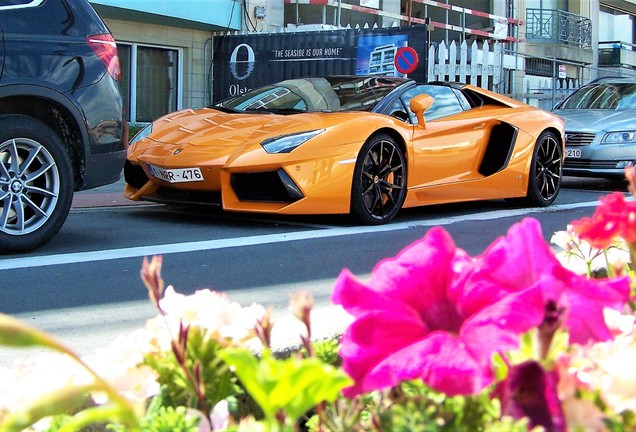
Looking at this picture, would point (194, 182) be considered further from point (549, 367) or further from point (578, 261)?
point (549, 367)

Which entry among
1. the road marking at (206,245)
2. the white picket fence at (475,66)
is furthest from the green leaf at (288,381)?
the white picket fence at (475,66)

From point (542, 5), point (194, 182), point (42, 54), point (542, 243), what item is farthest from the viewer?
point (542, 5)

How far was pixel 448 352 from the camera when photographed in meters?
0.87

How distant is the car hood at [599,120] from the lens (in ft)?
35.9

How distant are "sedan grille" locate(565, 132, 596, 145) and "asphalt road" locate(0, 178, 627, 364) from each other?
2.56 metres

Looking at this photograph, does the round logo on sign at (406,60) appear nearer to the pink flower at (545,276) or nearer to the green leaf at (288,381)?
the pink flower at (545,276)

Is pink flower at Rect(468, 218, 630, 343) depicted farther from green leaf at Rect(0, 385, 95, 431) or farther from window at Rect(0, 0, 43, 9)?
window at Rect(0, 0, 43, 9)

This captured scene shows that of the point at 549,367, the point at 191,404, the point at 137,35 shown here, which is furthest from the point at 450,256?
the point at 137,35

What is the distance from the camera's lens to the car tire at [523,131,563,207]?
8.52 m

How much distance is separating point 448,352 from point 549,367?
100 mm

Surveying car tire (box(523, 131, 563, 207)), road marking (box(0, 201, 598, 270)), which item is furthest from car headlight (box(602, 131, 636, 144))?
road marking (box(0, 201, 598, 270))

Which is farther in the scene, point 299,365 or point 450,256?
point 450,256

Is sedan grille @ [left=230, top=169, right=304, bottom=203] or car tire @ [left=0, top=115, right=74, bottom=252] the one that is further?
sedan grille @ [left=230, top=169, right=304, bottom=203]

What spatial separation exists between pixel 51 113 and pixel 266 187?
154 centimetres
